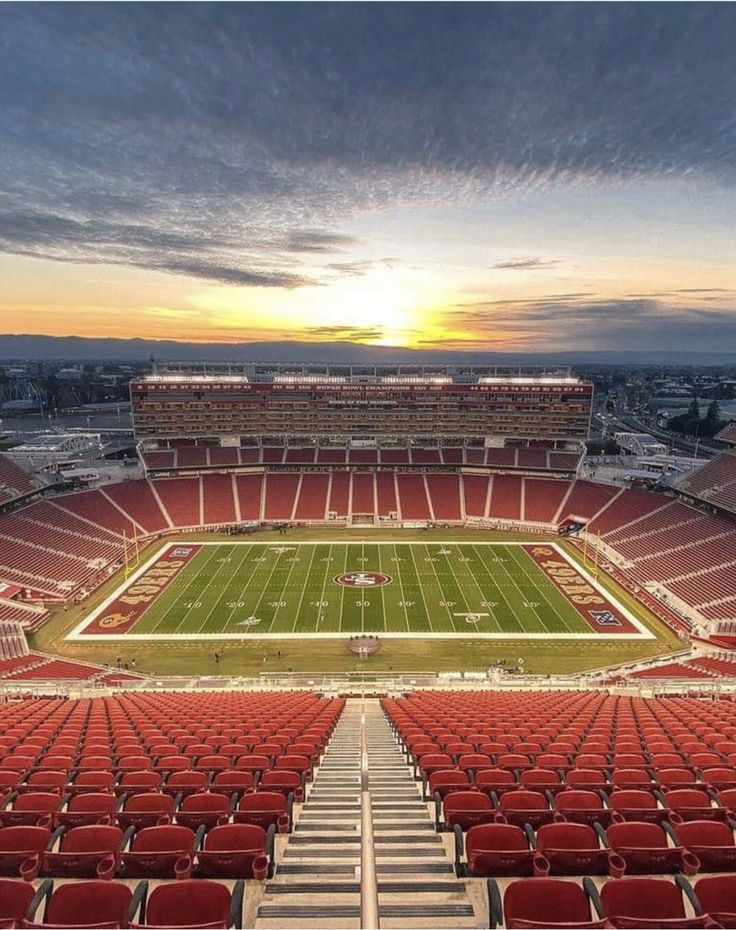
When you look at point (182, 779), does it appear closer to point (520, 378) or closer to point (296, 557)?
point (296, 557)

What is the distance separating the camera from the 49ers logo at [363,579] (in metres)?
44.6

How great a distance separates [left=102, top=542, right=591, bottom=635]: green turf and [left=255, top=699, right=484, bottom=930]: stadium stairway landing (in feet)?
98.6

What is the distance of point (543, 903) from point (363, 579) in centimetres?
4214

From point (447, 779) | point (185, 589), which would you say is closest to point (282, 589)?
point (185, 589)

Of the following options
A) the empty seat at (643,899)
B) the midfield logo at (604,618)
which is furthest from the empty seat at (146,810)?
the midfield logo at (604,618)

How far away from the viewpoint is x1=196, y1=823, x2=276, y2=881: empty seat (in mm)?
5258

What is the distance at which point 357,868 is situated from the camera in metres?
5.71

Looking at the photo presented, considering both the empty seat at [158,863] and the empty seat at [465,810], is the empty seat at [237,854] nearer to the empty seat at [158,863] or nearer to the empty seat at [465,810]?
the empty seat at [158,863]

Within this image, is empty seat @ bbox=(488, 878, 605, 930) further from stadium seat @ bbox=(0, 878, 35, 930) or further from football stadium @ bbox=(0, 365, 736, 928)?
stadium seat @ bbox=(0, 878, 35, 930)

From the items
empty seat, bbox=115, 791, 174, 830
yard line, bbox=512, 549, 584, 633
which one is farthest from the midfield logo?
empty seat, bbox=115, 791, 174, 830

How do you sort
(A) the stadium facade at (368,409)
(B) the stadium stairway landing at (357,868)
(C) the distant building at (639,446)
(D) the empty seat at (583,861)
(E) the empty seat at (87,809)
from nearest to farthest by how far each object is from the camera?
(B) the stadium stairway landing at (357,868)
(D) the empty seat at (583,861)
(E) the empty seat at (87,809)
(A) the stadium facade at (368,409)
(C) the distant building at (639,446)

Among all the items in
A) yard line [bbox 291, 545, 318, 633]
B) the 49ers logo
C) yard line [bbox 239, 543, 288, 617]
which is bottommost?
yard line [bbox 239, 543, 288, 617]

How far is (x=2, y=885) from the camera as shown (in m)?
4.22

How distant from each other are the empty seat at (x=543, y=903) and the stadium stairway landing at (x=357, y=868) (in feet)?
2.70
